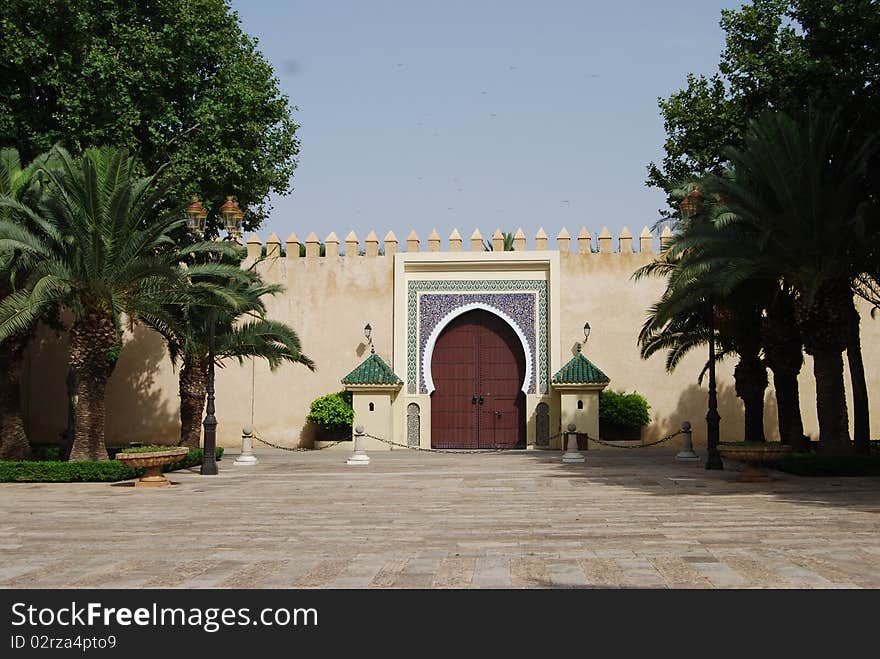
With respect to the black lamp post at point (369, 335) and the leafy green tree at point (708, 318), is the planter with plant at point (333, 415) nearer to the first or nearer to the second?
the black lamp post at point (369, 335)

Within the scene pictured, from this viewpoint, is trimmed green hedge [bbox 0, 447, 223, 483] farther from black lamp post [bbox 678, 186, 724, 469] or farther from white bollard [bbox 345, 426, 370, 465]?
black lamp post [bbox 678, 186, 724, 469]

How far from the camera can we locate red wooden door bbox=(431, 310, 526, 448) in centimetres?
2423

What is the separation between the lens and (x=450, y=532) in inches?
353

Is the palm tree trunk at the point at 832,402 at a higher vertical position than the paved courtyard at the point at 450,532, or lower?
higher

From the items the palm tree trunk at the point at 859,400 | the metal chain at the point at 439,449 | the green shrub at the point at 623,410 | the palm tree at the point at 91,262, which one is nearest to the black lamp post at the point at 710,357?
the palm tree trunk at the point at 859,400

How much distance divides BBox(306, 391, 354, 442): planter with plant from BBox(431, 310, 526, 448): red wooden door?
218 centimetres

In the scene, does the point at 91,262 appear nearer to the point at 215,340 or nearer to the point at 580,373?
the point at 215,340

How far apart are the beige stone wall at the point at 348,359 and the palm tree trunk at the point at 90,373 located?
8.64 metres

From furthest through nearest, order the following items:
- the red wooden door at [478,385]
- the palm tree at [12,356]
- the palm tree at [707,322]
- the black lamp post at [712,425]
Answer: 1. the red wooden door at [478,385]
2. the palm tree at [12,356]
3. the black lamp post at [712,425]
4. the palm tree at [707,322]

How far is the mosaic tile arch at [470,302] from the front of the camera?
79.6 ft

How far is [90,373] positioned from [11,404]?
2.60 metres

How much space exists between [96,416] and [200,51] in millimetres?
A: 8955

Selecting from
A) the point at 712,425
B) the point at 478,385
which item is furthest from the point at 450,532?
the point at 478,385
